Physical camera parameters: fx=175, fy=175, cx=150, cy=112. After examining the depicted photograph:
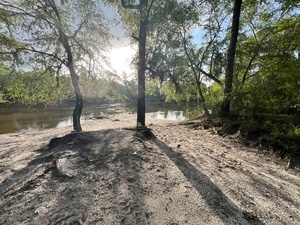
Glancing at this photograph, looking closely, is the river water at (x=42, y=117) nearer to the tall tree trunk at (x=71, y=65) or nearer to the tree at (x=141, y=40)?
the tree at (x=141, y=40)

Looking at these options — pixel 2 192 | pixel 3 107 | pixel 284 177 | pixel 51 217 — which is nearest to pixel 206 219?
pixel 51 217

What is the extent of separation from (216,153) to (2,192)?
4.23 m

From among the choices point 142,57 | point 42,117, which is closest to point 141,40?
point 142,57

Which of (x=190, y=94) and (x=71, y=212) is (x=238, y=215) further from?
(x=190, y=94)

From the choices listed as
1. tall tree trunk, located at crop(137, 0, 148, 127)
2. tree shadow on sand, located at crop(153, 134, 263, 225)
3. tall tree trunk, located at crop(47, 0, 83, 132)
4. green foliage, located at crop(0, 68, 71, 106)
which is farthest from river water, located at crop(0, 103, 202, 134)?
tree shadow on sand, located at crop(153, 134, 263, 225)

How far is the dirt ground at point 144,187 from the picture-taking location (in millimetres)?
2109

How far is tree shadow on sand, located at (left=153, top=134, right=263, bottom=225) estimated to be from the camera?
2.07 meters

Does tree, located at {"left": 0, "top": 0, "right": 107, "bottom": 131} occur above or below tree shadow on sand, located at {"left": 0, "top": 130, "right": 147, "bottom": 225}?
above

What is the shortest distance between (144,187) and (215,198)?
1.02m

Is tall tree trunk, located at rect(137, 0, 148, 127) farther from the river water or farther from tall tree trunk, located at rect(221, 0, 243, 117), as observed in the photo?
the river water

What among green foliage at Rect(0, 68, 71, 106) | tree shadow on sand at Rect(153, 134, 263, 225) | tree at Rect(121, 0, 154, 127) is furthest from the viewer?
green foliage at Rect(0, 68, 71, 106)

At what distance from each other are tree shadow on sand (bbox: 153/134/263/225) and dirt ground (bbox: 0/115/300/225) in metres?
0.01

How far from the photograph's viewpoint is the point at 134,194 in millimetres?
2486

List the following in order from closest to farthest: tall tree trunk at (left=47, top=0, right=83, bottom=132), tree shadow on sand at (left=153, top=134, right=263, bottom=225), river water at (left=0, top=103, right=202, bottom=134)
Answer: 1. tree shadow on sand at (left=153, top=134, right=263, bottom=225)
2. tall tree trunk at (left=47, top=0, right=83, bottom=132)
3. river water at (left=0, top=103, right=202, bottom=134)
